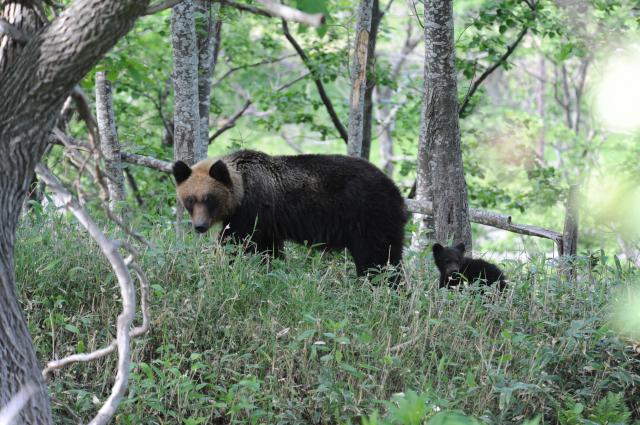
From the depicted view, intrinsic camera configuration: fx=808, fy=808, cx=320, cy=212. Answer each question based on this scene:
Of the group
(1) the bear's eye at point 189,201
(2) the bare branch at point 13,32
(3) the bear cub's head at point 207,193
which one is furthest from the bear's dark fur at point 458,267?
(2) the bare branch at point 13,32

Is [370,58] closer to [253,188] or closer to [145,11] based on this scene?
[253,188]

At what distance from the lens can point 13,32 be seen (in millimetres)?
3820

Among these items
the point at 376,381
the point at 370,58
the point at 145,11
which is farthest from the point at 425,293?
the point at 370,58

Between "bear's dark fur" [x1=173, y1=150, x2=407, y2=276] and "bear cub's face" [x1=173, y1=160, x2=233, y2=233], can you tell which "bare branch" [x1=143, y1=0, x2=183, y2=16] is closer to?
"bear's dark fur" [x1=173, y1=150, x2=407, y2=276]

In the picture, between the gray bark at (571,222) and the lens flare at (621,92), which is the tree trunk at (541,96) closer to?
the lens flare at (621,92)

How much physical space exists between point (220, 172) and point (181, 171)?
454mm

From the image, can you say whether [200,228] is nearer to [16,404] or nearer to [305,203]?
[305,203]

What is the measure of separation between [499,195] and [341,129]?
10.9 feet

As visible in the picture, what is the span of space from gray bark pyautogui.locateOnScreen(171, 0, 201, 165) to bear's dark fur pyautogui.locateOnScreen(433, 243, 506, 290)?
3304 millimetres

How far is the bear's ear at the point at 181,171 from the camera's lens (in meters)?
8.09

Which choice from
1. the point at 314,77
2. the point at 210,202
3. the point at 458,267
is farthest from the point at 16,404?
the point at 314,77

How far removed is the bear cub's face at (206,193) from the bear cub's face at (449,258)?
2145mm

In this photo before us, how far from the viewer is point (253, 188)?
824 cm

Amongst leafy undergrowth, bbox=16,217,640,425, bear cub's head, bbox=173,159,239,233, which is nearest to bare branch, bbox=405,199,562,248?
leafy undergrowth, bbox=16,217,640,425
